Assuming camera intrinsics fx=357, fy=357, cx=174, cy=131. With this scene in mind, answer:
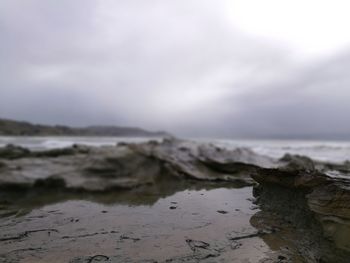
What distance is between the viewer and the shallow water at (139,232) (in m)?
3.95

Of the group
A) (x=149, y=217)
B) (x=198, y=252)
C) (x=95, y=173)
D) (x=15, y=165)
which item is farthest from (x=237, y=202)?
(x=15, y=165)

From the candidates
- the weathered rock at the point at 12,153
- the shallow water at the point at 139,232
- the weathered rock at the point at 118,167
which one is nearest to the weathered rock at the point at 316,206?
the shallow water at the point at 139,232

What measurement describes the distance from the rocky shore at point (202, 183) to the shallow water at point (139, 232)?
0.36 ft

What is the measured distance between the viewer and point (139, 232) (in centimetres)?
489

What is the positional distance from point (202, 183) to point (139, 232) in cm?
508

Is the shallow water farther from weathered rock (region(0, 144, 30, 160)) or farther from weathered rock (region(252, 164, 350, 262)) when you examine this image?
weathered rock (region(0, 144, 30, 160))

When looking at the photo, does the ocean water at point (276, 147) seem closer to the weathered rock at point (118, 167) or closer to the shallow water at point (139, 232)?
the weathered rock at point (118, 167)

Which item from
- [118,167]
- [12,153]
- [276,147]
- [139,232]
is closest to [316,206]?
[139,232]

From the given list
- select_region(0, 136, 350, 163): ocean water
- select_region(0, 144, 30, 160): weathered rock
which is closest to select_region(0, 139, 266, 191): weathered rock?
select_region(0, 144, 30, 160): weathered rock

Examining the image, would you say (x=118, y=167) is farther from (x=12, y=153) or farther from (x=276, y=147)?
(x=276, y=147)

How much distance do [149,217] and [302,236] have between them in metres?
2.42

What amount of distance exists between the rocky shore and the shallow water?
109 millimetres

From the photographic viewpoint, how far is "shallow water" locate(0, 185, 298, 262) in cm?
395

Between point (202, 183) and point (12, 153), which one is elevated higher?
point (12, 153)
